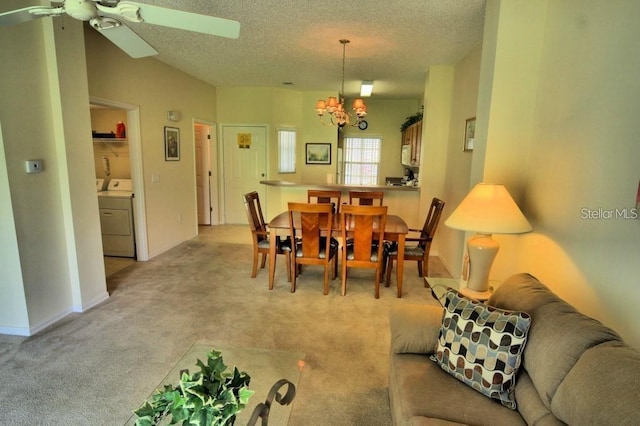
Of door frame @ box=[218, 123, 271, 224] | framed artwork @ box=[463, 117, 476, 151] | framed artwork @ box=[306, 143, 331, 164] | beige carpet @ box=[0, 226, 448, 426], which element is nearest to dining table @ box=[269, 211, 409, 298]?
beige carpet @ box=[0, 226, 448, 426]

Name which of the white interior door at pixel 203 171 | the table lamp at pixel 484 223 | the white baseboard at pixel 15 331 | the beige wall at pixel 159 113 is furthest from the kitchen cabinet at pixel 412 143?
the white baseboard at pixel 15 331

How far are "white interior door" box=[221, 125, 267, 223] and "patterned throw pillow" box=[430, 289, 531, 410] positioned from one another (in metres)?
5.30

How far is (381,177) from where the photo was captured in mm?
8117

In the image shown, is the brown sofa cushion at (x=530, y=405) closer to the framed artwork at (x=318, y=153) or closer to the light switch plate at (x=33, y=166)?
the light switch plate at (x=33, y=166)

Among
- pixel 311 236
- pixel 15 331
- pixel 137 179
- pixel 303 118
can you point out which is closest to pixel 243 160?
pixel 303 118

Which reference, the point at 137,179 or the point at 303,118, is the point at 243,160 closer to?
the point at 303,118

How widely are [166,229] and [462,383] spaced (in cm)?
452

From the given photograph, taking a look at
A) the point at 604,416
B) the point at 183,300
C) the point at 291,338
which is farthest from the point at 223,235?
the point at 604,416

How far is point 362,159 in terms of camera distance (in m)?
8.18

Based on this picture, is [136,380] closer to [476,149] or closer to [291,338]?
[291,338]

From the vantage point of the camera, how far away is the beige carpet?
192 cm

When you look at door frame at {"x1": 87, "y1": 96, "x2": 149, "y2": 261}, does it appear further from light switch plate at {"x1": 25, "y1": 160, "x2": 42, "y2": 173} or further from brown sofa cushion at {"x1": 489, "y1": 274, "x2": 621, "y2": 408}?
brown sofa cushion at {"x1": 489, "y1": 274, "x2": 621, "y2": 408}

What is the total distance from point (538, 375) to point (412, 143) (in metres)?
5.32

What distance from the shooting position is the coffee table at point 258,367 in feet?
5.82
